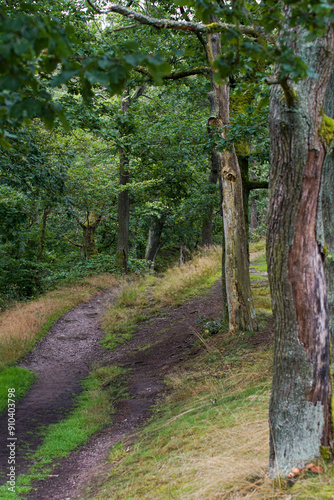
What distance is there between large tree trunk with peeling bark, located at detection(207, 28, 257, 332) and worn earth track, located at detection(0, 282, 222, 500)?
155 cm

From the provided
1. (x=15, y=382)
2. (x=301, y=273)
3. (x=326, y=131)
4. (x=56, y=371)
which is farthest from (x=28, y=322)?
(x=326, y=131)

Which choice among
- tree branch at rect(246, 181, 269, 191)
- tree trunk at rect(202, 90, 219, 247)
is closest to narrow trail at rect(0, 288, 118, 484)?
tree trunk at rect(202, 90, 219, 247)

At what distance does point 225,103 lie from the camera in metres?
8.11

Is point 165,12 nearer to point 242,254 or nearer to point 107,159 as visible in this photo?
point 242,254

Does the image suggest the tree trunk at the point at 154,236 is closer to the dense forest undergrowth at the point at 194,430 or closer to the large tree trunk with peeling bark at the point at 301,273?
the dense forest undergrowth at the point at 194,430

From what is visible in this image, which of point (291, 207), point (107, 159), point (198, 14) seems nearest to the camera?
point (198, 14)

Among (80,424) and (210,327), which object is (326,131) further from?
(210,327)

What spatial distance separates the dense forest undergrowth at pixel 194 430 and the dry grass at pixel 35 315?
2.7 inches

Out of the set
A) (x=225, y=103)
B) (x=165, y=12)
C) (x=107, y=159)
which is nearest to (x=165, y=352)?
(x=225, y=103)

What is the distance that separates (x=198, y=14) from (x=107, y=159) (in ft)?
56.2

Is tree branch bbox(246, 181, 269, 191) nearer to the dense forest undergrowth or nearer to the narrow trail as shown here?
the dense forest undergrowth

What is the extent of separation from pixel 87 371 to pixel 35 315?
347cm

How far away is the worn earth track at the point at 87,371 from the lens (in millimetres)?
4934

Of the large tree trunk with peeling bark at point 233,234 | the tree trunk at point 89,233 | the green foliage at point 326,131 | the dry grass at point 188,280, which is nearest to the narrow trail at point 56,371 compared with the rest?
the dry grass at point 188,280
